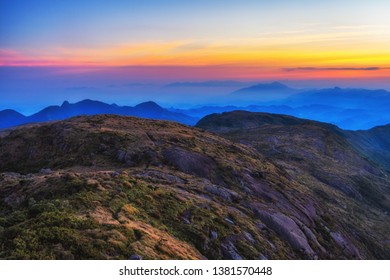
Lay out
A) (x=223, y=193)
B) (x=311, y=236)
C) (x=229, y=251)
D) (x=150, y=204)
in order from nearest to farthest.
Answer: (x=229, y=251) < (x=150, y=204) < (x=223, y=193) < (x=311, y=236)

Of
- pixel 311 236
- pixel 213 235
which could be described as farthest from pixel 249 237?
pixel 311 236

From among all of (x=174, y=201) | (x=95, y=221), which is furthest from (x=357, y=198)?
(x=95, y=221)

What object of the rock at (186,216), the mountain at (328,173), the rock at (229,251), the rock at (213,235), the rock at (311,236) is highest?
Result: the rock at (186,216)

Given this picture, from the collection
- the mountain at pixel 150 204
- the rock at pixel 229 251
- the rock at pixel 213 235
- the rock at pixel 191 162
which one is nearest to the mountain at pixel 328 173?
the mountain at pixel 150 204

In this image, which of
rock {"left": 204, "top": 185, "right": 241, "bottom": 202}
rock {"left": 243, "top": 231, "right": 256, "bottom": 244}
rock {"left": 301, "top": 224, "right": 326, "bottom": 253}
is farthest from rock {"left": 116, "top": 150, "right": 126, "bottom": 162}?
rock {"left": 301, "top": 224, "right": 326, "bottom": 253}

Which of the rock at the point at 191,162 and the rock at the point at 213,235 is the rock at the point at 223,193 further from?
the rock at the point at 213,235

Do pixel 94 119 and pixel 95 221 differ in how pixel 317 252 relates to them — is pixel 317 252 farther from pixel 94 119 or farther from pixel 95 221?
pixel 94 119

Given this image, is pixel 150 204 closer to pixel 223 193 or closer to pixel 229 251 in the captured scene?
pixel 229 251
